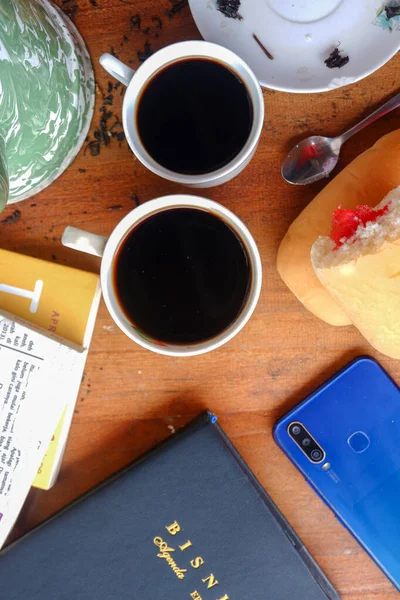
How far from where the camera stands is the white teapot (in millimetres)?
391

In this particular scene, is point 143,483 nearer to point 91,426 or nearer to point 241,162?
point 91,426

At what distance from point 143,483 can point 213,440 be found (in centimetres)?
11

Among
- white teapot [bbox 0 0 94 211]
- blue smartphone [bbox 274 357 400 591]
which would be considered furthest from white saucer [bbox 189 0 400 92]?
blue smartphone [bbox 274 357 400 591]

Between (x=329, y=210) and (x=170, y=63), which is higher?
(x=170, y=63)

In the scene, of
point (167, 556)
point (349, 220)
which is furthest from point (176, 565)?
point (349, 220)

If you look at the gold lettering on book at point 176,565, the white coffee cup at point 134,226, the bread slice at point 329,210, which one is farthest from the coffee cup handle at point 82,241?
the gold lettering on book at point 176,565

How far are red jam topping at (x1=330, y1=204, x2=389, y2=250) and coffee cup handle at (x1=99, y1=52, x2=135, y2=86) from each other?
274 millimetres

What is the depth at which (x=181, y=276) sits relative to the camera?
1.86ft

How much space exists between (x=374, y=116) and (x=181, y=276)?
11.8 inches

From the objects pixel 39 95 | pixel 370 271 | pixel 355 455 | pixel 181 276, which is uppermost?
pixel 39 95

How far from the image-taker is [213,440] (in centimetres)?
62

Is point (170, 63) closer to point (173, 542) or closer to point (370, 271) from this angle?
point (370, 271)

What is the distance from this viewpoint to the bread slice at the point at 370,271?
1.59 ft

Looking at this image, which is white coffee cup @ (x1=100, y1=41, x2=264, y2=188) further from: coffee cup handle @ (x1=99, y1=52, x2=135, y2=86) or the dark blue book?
the dark blue book
